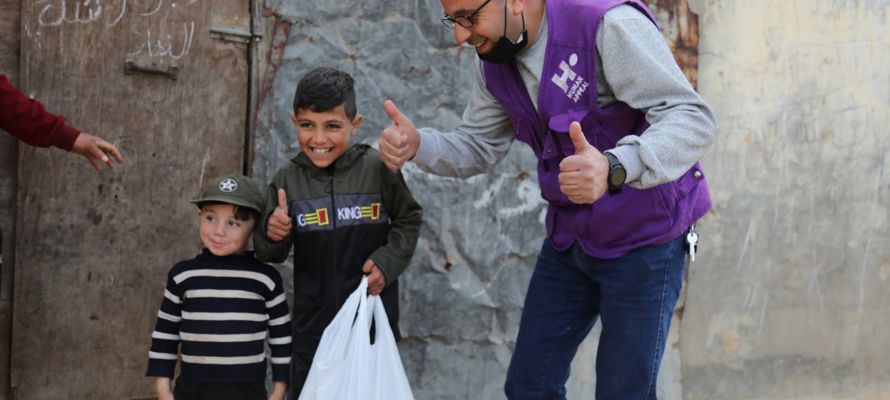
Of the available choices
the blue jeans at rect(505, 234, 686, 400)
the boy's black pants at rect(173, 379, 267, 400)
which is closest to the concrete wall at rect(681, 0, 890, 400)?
the blue jeans at rect(505, 234, 686, 400)

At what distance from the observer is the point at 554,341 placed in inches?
128

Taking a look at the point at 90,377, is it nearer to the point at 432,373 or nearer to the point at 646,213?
the point at 432,373

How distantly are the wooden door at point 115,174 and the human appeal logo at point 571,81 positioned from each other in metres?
1.69

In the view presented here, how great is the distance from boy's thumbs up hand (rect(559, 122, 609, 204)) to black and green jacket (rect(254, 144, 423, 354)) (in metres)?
1.21

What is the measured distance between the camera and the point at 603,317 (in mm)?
3100

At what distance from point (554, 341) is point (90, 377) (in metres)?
1.88

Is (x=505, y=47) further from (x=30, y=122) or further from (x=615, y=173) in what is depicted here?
(x=30, y=122)

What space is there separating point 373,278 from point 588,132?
101cm

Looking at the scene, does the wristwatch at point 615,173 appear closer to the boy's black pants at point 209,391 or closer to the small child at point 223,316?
the small child at point 223,316

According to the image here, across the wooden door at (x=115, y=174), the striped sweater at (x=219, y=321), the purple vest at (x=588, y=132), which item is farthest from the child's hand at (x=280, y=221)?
the purple vest at (x=588, y=132)

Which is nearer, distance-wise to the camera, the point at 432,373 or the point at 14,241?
the point at 14,241

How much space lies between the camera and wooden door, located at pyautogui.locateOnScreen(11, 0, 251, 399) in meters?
4.04

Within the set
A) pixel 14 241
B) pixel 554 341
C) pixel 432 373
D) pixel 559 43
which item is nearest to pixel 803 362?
pixel 432 373

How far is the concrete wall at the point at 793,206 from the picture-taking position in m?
4.84
